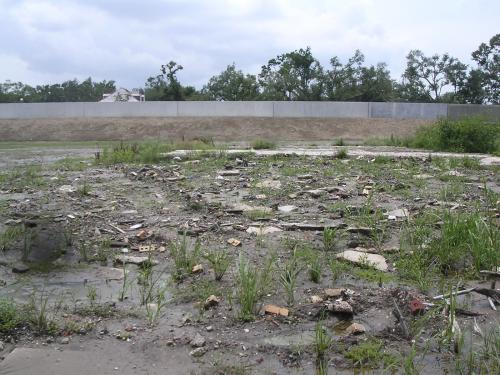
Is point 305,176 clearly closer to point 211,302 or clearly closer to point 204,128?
point 211,302

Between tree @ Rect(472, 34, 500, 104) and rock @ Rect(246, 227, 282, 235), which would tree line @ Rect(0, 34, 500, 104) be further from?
rock @ Rect(246, 227, 282, 235)

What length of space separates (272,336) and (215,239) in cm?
208

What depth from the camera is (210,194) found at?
7.38m

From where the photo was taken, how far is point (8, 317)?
3.10 meters

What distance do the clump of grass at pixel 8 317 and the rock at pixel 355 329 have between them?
2017mm

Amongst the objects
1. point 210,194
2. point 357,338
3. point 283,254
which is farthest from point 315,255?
point 210,194

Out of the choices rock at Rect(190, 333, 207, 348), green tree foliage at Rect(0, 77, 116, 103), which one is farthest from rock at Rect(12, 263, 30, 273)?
green tree foliage at Rect(0, 77, 116, 103)

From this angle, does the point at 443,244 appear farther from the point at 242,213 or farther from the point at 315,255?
the point at 242,213

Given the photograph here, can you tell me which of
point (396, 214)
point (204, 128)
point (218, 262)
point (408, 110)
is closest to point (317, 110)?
point (408, 110)

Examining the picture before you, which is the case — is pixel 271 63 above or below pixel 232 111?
above

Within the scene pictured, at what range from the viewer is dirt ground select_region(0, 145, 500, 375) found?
2.77 metres

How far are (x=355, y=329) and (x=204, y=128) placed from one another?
34.0 meters

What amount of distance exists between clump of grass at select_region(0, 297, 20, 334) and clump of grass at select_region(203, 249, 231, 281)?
4.63 ft

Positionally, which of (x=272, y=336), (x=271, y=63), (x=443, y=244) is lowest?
(x=272, y=336)
